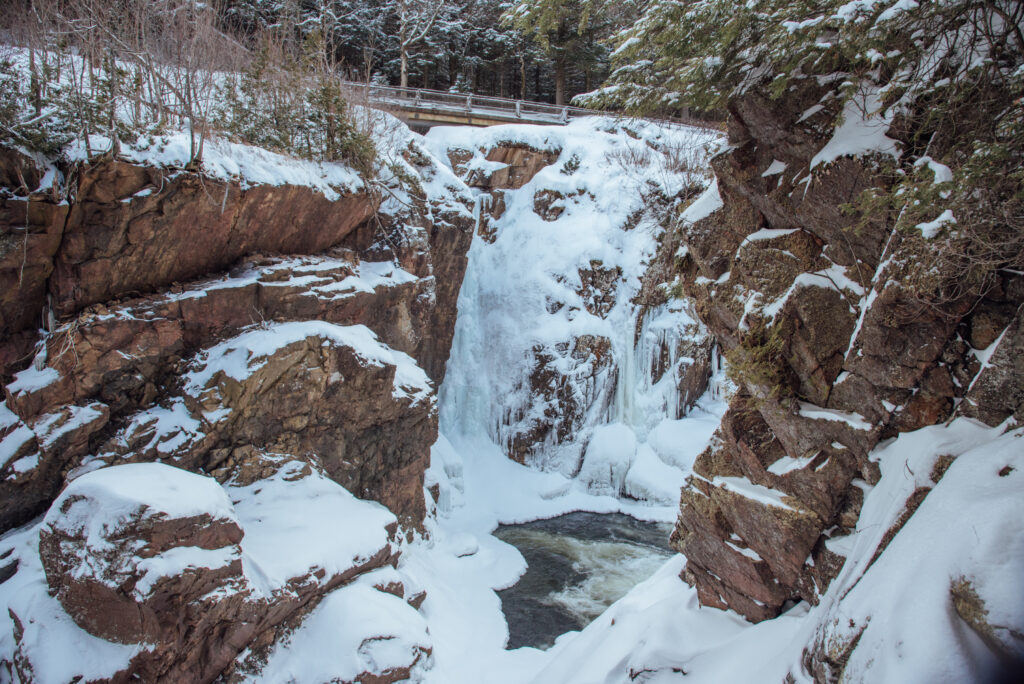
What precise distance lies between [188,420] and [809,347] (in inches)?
249

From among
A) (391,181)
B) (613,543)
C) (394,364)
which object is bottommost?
(613,543)

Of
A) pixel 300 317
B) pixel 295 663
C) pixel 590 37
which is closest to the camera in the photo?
pixel 295 663

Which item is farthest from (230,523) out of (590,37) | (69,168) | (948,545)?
(590,37)

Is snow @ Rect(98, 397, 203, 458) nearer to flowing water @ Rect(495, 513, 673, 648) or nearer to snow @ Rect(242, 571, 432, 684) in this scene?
snow @ Rect(242, 571, 432, 684)

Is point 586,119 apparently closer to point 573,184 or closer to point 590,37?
point 573,184

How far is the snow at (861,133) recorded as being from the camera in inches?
142

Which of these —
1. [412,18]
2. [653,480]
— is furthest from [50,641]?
[412,18]

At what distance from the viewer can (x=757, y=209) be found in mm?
4590

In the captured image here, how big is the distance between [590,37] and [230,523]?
18.2 meters

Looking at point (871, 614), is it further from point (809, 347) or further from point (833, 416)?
point (809, 347)

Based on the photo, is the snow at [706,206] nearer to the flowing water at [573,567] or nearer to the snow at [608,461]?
the flowing water at [573,567]

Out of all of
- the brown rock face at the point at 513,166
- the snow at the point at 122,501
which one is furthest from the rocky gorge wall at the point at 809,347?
the brown rock face at the point at 513,166

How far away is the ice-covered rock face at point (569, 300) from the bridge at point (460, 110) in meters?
0.82

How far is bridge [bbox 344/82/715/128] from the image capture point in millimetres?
14797
